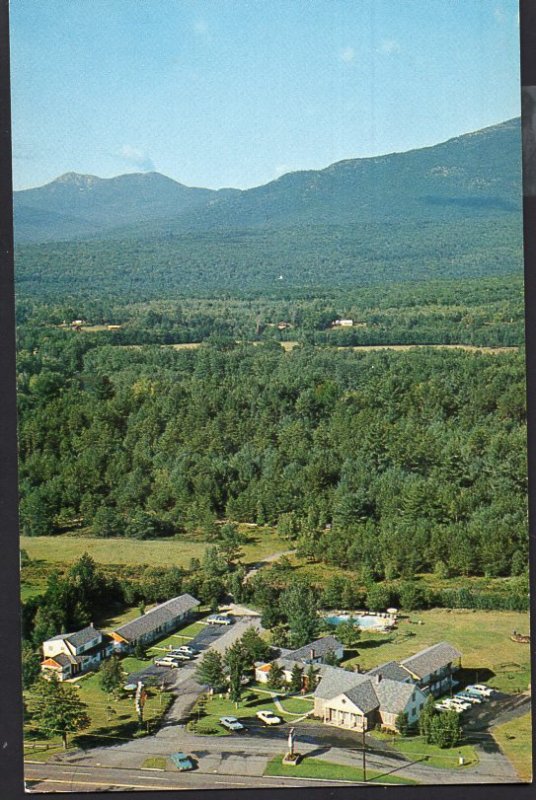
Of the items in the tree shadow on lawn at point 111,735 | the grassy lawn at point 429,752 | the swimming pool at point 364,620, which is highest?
the swimming pool at point 364,620

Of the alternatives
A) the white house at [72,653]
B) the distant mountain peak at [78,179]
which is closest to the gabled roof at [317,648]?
the white house at [72,653]

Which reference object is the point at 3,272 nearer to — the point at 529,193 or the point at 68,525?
the point at 68,525

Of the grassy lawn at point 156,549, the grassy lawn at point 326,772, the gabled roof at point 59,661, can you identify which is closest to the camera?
the grassy lawn at point 326,772

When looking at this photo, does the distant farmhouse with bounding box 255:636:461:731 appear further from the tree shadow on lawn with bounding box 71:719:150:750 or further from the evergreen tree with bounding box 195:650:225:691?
the tree shadow on lawn with bounding box 71:719:150:750

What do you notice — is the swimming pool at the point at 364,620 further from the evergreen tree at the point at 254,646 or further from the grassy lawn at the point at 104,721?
the grassy lawn at the point at 104,721

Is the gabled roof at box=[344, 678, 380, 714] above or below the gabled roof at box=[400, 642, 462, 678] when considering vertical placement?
below

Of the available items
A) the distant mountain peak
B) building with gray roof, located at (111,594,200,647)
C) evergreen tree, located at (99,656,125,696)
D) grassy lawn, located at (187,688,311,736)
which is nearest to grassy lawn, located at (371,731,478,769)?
grassy lawn, located at (187,688,311,736)

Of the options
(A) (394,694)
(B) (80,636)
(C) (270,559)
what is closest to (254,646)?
(C) (270,559)
